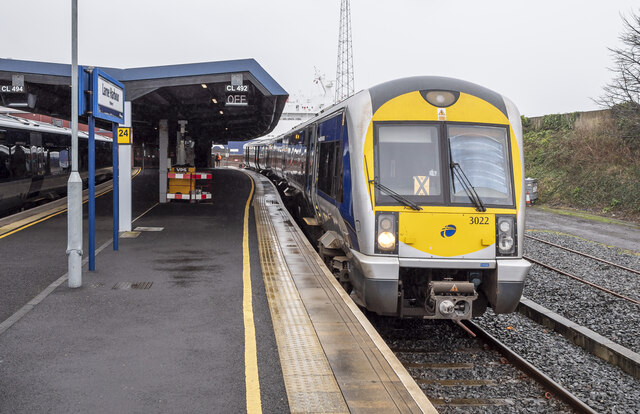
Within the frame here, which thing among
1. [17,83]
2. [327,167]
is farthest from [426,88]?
[17,83]

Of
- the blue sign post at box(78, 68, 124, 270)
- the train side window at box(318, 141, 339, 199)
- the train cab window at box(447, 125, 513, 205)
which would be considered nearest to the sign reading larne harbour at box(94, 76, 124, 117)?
the blue sign post at box(78, 68, 124, 270)

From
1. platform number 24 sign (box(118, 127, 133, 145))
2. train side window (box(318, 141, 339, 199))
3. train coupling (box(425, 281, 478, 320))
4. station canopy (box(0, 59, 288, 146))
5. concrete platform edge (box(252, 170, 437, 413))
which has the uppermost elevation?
station canopy (box(0, 59, 288, 146))

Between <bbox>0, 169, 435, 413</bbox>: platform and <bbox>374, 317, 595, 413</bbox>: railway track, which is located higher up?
<bbox>0, 169, 435, 413</bbox>: platform

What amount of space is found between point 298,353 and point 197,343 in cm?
106

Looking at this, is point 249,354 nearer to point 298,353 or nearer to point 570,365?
point 298,353

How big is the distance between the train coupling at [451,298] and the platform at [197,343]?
968 millimetres

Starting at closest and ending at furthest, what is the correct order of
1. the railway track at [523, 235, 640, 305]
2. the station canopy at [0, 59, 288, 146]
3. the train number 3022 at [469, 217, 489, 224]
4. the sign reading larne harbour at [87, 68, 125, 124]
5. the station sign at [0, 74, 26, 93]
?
the train number 3022 at [469, 217, 489, 224]
the sign reading larne harbour at [87, 68, 125, 124]
the railway track at [523, 235, 640, 305]
the station canopy at [0, 59, 288, 146]
the station sign at [0, 74, 26, 93]

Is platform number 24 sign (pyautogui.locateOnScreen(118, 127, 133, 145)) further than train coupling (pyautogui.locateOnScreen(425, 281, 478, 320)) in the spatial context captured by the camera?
Yes

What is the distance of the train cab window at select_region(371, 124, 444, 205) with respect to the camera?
716cm

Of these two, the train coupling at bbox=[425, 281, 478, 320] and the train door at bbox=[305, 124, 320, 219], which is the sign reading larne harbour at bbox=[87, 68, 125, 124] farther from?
the train coupling at bbox=[425, 281, 478, 320]

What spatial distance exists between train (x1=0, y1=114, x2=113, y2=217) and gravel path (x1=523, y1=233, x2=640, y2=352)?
14.3 m

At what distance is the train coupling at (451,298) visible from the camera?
691cm

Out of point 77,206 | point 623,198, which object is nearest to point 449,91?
point 77,206

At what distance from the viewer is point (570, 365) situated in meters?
7.37
